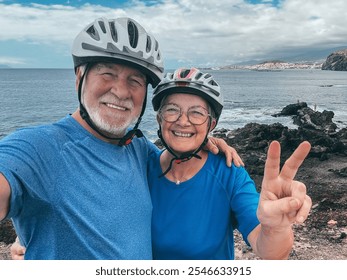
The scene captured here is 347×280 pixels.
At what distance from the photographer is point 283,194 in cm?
289

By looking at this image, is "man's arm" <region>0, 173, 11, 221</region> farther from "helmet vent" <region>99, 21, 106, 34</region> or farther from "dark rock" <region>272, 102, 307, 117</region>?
"dark rock" <region>272, 102, 307, 117</region>

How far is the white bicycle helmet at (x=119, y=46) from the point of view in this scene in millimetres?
3604

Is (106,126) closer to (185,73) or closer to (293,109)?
(185,73)

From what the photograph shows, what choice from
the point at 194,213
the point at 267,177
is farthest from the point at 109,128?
the point at 267,177

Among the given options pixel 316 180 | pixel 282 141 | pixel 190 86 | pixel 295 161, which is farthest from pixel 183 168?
pixel 282 141

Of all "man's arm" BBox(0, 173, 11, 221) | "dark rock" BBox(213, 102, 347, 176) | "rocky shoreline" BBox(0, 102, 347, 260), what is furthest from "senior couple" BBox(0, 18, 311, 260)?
"dark rock" BBox(213, 102, 347, 176)

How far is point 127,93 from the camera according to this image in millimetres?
3680

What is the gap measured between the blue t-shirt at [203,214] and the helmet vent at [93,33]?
5.95 feet

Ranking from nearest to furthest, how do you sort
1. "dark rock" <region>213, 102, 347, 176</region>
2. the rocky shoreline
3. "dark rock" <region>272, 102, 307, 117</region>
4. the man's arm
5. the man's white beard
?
the man's arm, the man's white beard, the rocky shoreline, "dark rock" <region>213, 102, 347, 176</region>, "dark rock" <region>272, 102, 307, 117</region>

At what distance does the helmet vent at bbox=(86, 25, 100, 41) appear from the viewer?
380 cm

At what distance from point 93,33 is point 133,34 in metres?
0.45

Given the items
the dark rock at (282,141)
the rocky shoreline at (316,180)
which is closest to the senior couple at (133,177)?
the rocky shoreline at (316,180)

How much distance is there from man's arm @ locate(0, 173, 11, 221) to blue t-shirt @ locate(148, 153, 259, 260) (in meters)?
1.51
